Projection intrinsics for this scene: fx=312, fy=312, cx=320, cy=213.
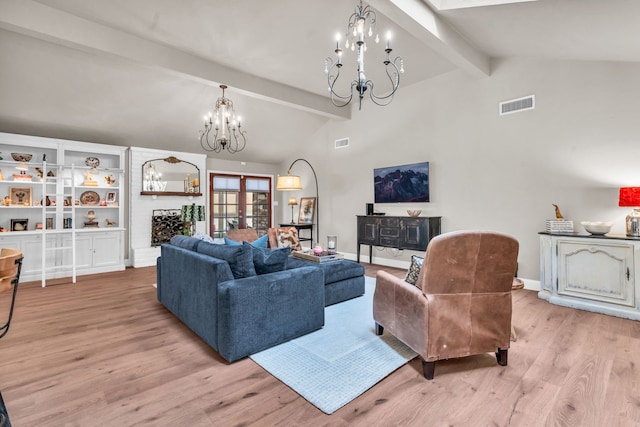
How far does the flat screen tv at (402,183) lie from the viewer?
17.6 feet

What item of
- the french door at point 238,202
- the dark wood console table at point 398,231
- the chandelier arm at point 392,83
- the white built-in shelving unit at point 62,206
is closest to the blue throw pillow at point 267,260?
the chandelier arm at point 392,83

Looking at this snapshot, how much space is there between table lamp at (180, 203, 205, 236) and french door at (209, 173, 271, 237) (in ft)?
Result: 1.70

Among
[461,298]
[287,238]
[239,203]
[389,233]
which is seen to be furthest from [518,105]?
[239,203]

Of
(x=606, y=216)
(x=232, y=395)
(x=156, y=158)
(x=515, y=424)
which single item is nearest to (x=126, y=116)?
(x=156, y=158)

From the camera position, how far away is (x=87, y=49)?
142 inches

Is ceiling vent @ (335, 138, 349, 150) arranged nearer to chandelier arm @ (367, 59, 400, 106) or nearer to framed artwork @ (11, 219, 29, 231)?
chandelier arm @ (367, 59, 400, 106)

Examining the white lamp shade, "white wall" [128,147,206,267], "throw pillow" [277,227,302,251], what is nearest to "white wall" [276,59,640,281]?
the white lamp shade

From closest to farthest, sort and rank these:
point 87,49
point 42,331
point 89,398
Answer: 1. point 89,398
2. point 42,331
3. point 87,49

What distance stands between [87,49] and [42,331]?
10.2 ft

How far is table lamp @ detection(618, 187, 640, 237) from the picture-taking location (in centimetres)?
321

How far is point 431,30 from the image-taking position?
3.21 meters

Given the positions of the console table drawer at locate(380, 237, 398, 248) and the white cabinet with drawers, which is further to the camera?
the console table drawer at locate(380, 237, 398, 248)

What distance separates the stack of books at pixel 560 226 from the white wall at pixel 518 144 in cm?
23

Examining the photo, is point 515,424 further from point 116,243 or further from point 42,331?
point 116,243
